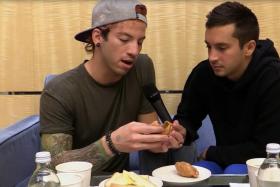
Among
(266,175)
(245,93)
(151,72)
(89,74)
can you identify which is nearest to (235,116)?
(245,93)

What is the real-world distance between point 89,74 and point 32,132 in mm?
539

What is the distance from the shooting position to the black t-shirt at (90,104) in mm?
1585

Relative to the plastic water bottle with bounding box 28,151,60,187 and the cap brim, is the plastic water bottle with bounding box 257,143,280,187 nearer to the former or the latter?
the plastic water bottle with bounding box 28,151,60,187

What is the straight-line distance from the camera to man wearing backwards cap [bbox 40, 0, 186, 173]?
1.46 metres

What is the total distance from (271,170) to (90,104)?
2.82ft

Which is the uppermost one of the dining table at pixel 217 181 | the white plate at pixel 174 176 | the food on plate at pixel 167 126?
the food on plate at pixel 167 126

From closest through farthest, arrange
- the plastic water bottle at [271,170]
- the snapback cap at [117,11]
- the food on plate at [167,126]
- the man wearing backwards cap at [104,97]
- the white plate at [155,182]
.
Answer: the plastic water bottle at [271,170] → the white plate at [155,182] → the food on plate at [167,126] → the man wearing backwards cap at [104,97] → the snapback cap at [117,11]

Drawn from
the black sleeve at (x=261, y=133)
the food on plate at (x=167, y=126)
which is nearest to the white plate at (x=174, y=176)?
the food on plate at (x=167, y=126)

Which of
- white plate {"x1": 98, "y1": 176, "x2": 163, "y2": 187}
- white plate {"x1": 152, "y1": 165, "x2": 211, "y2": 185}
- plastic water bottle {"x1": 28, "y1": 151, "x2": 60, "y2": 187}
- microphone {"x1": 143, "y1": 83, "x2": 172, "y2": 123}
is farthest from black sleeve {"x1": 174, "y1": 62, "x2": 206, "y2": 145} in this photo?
plastic water bottle {"x1": 28, "y1": 151, "x2": 60, "y2": 187}

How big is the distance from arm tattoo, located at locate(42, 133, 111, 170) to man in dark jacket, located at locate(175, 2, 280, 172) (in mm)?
529

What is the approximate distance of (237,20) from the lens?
5.92ft

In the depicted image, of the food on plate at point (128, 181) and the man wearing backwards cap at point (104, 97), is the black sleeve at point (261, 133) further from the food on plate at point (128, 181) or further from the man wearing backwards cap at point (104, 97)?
the food on plate at point (128, 181)

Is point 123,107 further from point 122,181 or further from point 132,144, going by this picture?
point 122,181

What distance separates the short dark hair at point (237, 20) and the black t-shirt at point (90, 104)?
349 millimetres
